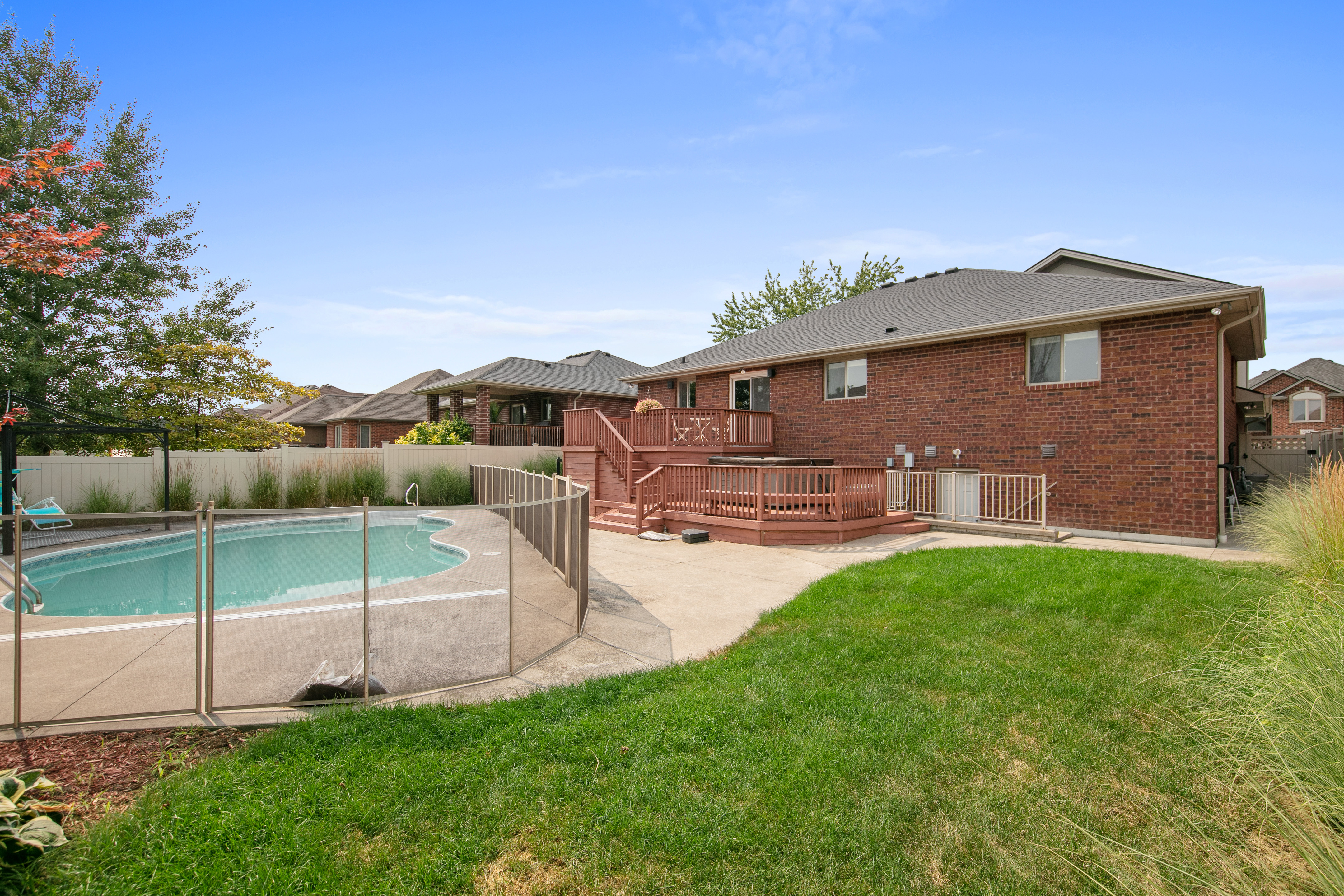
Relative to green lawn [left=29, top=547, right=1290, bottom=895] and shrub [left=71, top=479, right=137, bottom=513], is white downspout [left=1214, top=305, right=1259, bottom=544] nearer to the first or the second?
green lawn [left=29, top=547, right=1290, bottom=895]

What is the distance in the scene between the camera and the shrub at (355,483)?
17.5 metres

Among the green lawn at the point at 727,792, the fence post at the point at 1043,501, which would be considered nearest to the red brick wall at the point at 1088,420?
the fence post at the point at 1043,501

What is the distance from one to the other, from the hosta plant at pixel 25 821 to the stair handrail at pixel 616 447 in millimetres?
12472

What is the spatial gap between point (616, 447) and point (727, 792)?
1329 centimetres

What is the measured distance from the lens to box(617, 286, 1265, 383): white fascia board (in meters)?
10.2

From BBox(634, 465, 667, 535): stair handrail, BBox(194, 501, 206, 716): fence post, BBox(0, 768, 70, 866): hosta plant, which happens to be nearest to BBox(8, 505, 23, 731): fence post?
BBox(194, 501, 206, 716): fence post

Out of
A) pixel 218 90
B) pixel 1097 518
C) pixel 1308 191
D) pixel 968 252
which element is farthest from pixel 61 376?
pixel 968 252

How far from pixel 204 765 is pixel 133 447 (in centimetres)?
1909

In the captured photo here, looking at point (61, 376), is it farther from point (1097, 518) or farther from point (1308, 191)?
point (1308, 191)

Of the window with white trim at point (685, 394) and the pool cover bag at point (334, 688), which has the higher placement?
the window with white trim at point (685, 394)

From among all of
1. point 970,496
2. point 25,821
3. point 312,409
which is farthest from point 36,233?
point 312,409

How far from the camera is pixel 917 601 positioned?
641cm

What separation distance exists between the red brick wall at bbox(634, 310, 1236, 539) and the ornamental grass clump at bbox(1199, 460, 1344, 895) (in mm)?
6818

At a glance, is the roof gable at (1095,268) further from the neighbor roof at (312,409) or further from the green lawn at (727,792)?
the neighbor roof at (312,409)
